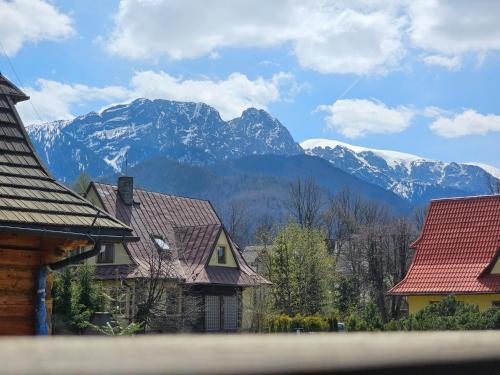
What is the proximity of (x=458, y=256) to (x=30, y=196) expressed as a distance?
26.7m

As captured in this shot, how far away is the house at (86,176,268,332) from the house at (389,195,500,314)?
912 centimetres

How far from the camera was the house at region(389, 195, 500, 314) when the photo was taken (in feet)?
105

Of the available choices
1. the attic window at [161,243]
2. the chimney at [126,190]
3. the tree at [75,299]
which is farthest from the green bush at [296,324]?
the tree at [75,299]

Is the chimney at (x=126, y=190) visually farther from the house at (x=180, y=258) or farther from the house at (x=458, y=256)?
the house at (x=458, y=256)

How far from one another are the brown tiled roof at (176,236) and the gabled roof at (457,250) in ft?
30.1

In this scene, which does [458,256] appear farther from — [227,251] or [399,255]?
[399,255]

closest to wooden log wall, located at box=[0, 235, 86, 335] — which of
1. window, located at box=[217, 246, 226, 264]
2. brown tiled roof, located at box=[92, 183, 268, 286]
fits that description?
brown tiled roof, located at box=[92, 183, 268, 286]

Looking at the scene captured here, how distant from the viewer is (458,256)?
34312mm

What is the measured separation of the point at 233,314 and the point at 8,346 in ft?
128

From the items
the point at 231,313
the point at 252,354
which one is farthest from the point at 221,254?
the point at 252,354

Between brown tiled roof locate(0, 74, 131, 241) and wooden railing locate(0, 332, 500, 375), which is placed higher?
brown tiled roof locate(0, 74, 131, 241)

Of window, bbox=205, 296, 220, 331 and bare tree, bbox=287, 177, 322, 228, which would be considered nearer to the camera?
window, bbox=205, 296, 220, 331

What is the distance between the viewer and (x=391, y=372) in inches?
54.8

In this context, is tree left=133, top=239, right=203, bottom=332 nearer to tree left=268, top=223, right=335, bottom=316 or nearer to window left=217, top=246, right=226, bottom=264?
window left=217, top=246, right=226, bottom=264
